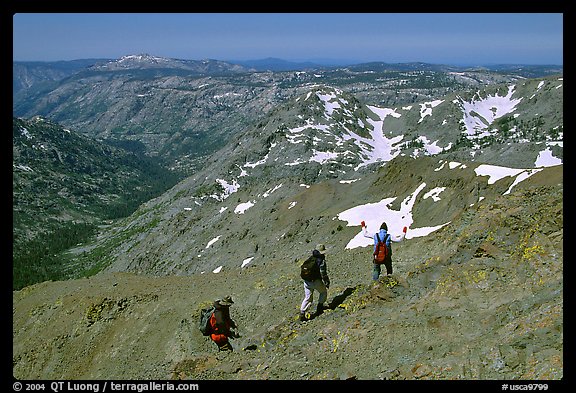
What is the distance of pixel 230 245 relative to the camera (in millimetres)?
78500

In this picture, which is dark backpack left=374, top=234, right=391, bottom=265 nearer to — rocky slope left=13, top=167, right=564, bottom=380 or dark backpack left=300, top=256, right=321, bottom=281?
A: rocky slope left=13, top=167, right=564, bottom=380

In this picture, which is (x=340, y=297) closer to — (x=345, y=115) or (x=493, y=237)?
(x=493, y=237)

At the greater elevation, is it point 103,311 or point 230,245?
point 103,311

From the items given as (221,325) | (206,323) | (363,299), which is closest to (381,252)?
(363,299)

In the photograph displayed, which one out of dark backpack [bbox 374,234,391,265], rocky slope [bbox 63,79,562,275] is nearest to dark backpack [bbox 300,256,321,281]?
dark backpack [bbox 374,234,391,265]

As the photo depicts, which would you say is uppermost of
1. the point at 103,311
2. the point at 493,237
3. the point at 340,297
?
the point at 493,237

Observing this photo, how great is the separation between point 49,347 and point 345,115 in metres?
160

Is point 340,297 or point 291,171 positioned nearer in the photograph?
point 340,297

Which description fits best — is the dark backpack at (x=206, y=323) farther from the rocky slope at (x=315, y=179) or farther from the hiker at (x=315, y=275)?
the rocky slope at (x=315, y=179)

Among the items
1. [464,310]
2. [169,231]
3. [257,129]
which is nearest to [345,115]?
[257,129]

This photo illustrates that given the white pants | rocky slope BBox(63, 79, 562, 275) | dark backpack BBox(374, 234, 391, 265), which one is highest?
dark backpack BBox(374, 234, 391, 265)

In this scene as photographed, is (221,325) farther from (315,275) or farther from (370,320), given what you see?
(370,320)

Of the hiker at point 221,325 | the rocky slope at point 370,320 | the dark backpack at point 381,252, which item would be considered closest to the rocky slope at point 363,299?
the rocky slope at point 370,320
